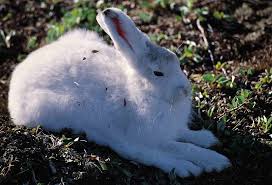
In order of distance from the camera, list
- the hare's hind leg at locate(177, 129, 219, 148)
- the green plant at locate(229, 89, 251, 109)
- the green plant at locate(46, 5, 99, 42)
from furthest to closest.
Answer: the green plant at locate(46, 5, 99, 42) < the green plant at locate(229, 89, 251, 109) < the hare's hind leg at locate(177, 129, 219, 148)

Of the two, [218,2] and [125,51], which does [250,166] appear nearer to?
[125,51]

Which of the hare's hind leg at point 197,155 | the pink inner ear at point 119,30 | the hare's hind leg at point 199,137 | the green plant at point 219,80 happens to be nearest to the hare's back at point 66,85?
the pink inner ear at point 119,30

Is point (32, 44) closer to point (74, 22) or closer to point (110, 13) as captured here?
point (74, 22)

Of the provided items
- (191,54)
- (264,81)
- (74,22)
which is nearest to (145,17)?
(74,22)

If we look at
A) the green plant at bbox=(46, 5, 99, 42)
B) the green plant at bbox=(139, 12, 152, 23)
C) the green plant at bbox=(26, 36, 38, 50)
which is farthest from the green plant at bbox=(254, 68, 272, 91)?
the green plant at bbox=(26, 36, 38, 50)

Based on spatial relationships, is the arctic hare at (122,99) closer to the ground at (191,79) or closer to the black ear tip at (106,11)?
the black ear tip at (106,11)

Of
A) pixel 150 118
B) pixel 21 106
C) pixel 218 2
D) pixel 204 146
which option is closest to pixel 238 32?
pixel 218 2

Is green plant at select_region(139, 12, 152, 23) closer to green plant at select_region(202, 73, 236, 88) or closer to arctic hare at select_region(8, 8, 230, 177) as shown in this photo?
green plant at select_region(202, 73, 236, 88)

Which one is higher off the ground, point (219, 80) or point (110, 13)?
point (110, 13)
